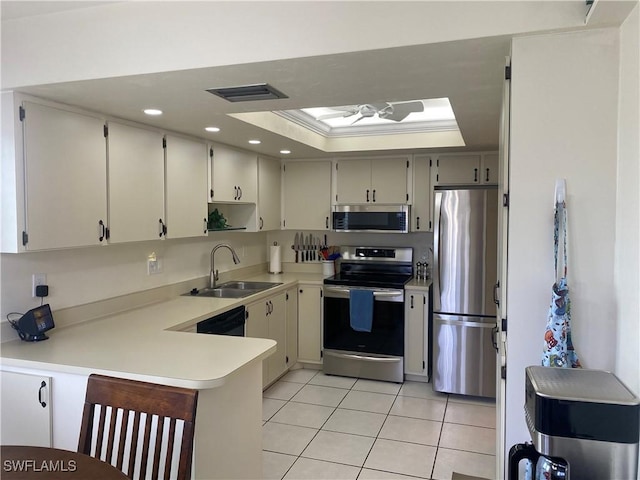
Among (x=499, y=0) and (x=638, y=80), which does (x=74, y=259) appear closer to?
(x=499, y=0)

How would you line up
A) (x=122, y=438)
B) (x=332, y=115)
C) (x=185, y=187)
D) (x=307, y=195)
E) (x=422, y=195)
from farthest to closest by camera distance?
(x=307, y=195)
(x=422, y=195)
(x=332, y=115)
(x=185, y=187)
(x=122, y=438)

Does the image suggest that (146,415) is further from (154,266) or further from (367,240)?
(367,240)

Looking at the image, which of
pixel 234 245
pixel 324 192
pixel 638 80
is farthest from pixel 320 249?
pixel 638 80

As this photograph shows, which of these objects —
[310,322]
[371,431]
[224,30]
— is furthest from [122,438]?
[310,322]

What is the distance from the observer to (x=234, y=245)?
15.5 feet

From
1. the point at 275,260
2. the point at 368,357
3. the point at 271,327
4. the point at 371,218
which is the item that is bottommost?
the point at 368,357

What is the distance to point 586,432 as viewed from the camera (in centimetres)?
126

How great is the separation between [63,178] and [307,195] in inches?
110

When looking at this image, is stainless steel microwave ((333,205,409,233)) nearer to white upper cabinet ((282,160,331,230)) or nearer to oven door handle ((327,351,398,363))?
white upper cabinet ((282,160,331,230))

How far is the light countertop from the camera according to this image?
79.4 inches

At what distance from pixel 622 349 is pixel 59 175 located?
2615 mm

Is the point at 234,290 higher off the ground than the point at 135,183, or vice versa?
the point at 135,183

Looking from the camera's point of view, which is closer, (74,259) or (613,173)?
(613,173)

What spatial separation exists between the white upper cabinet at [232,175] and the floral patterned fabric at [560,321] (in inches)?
110
